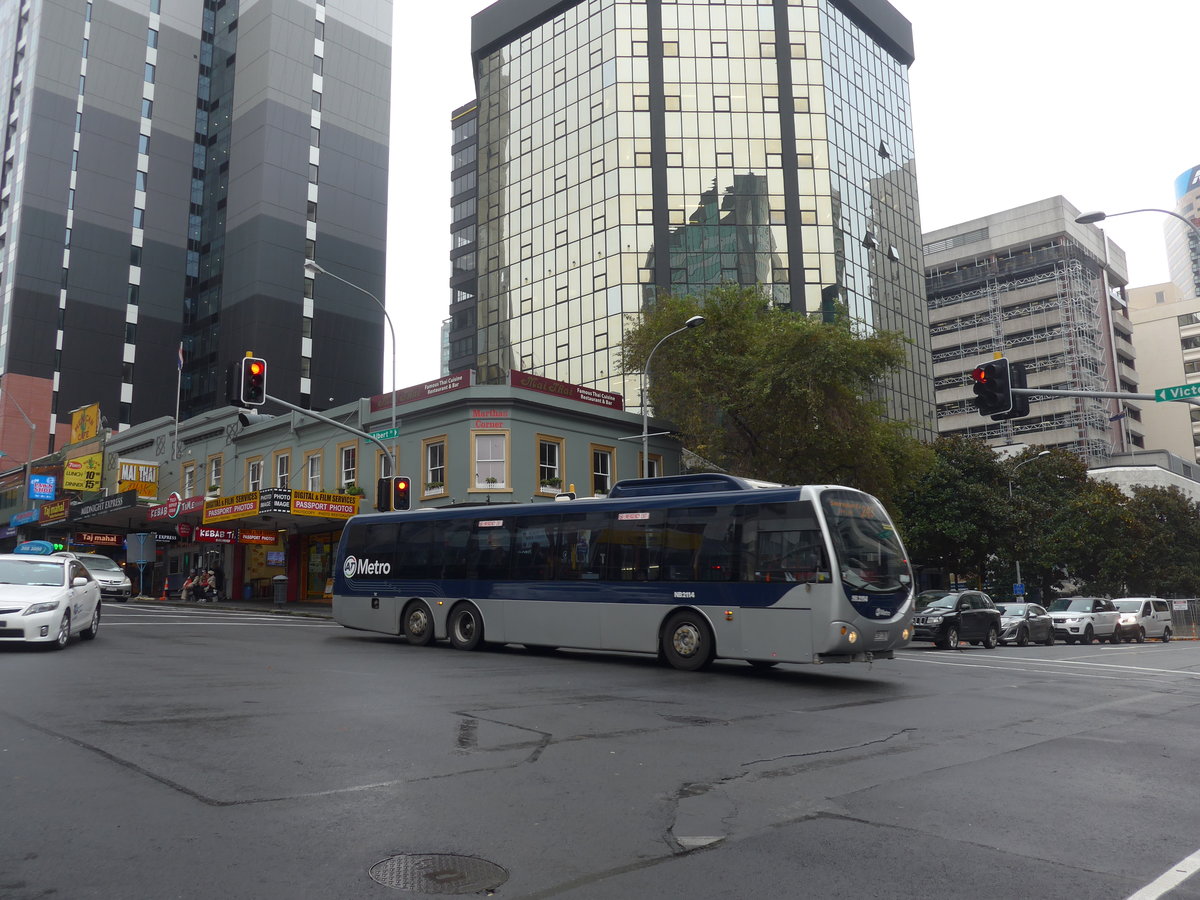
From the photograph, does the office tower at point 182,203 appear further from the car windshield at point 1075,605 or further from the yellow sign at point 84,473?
the car windshield at point 1075,605

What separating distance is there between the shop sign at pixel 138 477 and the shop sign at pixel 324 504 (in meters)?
15.9

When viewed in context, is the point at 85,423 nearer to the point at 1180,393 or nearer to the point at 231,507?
the point at 231,507

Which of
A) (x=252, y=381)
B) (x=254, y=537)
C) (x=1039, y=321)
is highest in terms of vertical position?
(x=1039, y=321)

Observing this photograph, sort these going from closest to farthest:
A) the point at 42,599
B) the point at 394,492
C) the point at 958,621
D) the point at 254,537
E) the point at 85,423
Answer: the point at 42,599, the point at 394,492, the point at 958,621, the point at 254,537, the point at 85,423

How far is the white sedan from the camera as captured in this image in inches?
544

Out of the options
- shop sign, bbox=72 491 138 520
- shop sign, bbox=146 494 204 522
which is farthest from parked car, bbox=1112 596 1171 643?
shop sign, bbox=72 491 138 520

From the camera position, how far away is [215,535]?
4088cm

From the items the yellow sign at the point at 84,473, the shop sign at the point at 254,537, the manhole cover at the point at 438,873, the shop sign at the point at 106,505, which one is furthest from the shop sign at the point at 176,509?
the manhole cover at the point at 438,873

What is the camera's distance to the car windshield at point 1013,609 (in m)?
29.5

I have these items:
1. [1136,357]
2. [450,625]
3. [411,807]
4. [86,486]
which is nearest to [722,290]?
[450,625]

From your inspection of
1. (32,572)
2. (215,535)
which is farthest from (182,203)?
(32,572)

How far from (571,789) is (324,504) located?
3174 centimetres

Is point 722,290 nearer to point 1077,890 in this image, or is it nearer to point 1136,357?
point 1077,890

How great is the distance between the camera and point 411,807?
5824 millimetres
